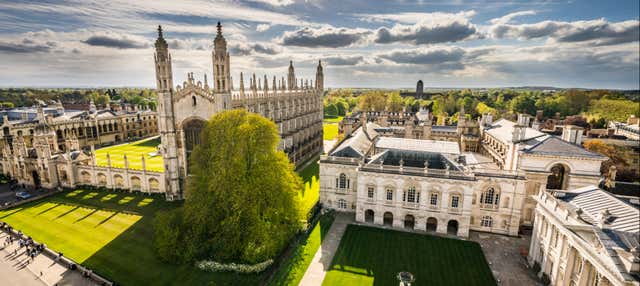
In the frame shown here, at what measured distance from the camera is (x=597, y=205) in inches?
779

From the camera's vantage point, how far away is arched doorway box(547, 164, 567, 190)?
104 feet

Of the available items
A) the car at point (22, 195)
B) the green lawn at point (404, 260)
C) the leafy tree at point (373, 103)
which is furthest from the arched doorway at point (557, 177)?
the leafy tree at point (373, 103)

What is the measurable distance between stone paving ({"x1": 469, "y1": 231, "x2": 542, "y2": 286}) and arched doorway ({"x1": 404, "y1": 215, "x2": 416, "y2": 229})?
582 centimetres

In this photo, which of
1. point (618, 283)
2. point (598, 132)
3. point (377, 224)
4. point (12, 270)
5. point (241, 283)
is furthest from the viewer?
point (598, 132)

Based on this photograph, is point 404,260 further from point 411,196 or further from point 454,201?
point 454,201

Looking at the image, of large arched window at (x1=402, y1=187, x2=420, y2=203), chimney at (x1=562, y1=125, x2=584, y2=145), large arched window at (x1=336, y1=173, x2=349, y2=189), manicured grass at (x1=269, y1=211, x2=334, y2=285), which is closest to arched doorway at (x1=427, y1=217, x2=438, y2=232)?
large arched window at (x1=402, y1=187, x2=420, y2=203)

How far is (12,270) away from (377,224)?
33.5 m

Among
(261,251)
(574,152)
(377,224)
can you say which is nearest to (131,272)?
(261,251)

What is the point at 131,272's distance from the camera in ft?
83.9

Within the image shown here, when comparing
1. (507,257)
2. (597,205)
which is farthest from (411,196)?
(597,205)

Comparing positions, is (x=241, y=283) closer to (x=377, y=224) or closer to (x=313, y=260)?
(x=313, y=260)

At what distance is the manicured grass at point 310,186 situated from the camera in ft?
129

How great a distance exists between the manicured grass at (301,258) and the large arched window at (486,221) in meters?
16.4

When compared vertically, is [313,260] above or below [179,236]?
below
